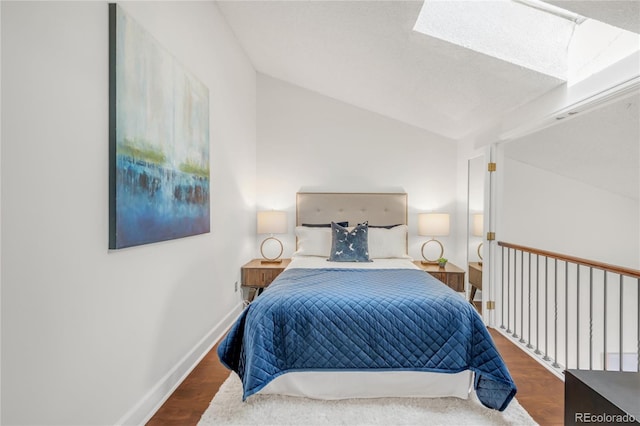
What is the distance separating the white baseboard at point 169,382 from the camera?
72.1 inches

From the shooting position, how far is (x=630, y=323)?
13.8 feet

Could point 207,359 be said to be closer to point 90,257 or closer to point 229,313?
point 229,313

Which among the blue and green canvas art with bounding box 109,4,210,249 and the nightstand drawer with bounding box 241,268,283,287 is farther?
the nightstand drawer with bounding box 241,268,283,287

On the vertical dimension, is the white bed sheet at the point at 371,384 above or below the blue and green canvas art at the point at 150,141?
below

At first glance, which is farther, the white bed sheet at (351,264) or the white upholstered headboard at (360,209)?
the white upholstered headboard at (360,209)

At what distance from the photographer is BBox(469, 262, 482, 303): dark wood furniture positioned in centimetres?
363

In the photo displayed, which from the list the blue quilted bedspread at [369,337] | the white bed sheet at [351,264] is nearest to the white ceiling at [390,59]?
the white bed sheet at [351,264]

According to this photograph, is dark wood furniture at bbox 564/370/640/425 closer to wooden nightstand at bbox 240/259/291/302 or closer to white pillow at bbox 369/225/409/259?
white pillow at bbox 369/225/409/259

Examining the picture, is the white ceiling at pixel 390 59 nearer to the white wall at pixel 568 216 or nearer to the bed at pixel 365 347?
the white wall at pixel 568 216

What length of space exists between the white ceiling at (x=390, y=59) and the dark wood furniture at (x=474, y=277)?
58.9 inches

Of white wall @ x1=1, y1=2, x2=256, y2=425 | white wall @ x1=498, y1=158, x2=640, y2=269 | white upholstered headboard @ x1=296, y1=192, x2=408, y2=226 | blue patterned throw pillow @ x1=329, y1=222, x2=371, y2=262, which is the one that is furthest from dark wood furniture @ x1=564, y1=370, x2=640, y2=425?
white upholstered headboard @ x1=296, y1=192, x2=408, y2=226

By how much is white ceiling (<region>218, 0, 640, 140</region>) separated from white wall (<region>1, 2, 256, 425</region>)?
3.36 feet

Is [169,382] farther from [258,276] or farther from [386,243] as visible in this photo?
[386,243]

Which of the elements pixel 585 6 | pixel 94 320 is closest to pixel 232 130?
pixel 94 320
